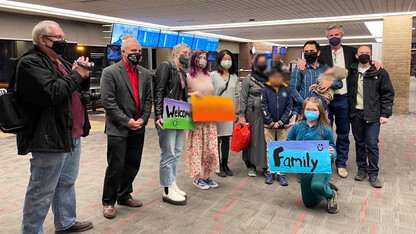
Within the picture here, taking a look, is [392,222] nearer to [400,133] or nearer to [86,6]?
[400,133]

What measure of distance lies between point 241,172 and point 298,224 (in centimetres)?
147

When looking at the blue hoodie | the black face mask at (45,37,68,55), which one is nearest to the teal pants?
the blue hoodie

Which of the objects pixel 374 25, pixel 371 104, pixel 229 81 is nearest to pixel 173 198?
pixel 229 81

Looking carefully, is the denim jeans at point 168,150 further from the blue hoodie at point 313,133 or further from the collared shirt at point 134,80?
the blue hoodie at point 313,133

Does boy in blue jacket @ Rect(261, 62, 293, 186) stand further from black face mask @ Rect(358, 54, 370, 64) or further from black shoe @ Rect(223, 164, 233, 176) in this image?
black face mask @ Rect(358, 54, 370, 64)

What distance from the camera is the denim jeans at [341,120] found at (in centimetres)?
351

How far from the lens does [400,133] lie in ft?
20.3

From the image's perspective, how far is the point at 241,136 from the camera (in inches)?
143

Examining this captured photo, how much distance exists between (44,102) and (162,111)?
1.08 metres

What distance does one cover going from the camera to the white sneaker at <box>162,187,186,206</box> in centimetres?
298

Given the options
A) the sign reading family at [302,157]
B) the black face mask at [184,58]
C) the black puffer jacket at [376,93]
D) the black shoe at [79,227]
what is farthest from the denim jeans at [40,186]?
the black puffer jacket at [376,93]

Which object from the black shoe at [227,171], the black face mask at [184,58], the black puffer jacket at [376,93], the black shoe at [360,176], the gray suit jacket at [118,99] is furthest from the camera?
the black shoe at [227,171]

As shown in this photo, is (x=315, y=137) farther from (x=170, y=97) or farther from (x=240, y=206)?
(x=170, y=97)

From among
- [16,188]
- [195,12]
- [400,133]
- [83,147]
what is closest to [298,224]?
[16,188]
